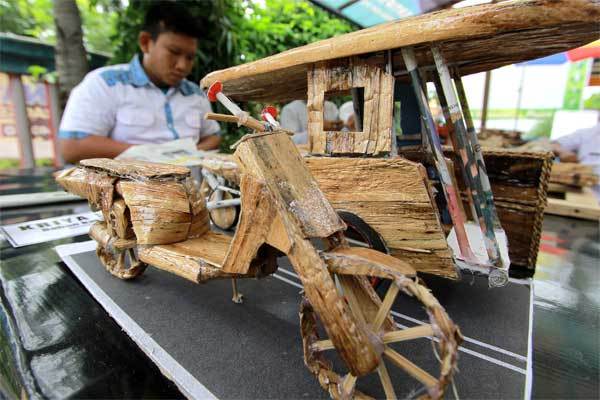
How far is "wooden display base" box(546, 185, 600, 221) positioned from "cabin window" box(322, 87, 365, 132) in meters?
1.94

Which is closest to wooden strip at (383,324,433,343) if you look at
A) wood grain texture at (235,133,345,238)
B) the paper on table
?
wood grain texture at (235,133,345,238)

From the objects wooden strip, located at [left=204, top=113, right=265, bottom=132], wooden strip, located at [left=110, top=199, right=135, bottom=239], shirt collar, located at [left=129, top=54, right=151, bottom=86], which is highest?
shirt collar, located at [left=129, top=54, right=151, bottom=86]

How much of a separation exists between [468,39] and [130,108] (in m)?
2.88

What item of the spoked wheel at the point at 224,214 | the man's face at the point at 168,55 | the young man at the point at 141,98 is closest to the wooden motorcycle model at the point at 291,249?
the spoked wheel at the point at 224,214

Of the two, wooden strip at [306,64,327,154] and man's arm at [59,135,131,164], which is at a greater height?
wooden strip at [306,64,327,154]

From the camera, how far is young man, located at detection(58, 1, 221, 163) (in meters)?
2.92

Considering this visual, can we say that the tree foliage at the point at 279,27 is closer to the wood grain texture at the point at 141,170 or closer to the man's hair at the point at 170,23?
the man's hair at the point at 170,23

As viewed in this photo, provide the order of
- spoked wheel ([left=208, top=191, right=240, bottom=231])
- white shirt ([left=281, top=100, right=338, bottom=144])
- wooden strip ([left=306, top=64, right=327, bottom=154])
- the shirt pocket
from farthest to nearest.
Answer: white shirt ([left=281, top=100, right=338, bottom=144])
the shirt pocket
spoked wheel ([left=208, top=191, right=240, bottom=231])
wooden strip ([left=306, top=64, right=327, bottom=154])

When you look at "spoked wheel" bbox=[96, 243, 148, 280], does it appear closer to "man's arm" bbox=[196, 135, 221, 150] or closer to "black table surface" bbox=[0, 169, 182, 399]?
"black table surface" bbox=[0, 169, 182, 399]

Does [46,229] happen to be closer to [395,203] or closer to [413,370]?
[395,203]

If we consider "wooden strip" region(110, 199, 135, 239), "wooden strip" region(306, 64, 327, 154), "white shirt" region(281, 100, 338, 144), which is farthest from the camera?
"white shirt" region(281, 100, 338, 144)

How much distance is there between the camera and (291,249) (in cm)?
106

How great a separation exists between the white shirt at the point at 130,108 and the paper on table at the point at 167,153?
380mm

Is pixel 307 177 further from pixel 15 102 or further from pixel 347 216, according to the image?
pixel 15 102
